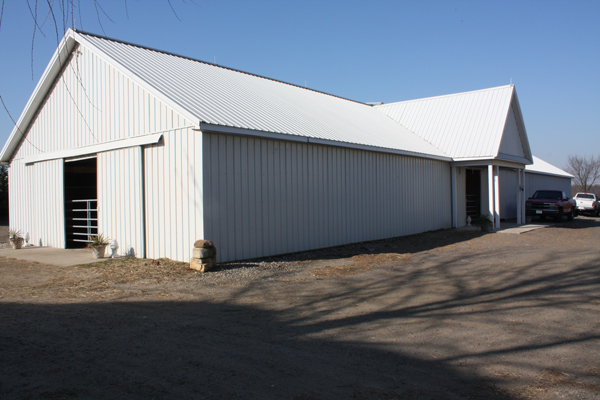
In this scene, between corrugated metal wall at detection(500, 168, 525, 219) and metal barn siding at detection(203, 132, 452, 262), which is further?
corrugated metal wall at detection(500, 168, 525, 219)

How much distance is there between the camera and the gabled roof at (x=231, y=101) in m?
10.6

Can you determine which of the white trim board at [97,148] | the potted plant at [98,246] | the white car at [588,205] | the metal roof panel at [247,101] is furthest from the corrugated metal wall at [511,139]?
the potted plant at [98,246]

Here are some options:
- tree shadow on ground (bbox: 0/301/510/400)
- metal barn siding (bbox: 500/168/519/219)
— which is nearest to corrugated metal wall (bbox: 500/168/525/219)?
metal barn siding (bbox: 500/168/519/219)

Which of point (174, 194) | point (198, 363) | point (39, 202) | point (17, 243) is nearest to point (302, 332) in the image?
point (198, 363)

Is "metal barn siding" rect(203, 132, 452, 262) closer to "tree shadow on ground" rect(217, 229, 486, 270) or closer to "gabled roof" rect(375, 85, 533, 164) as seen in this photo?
Result: "tree shadow on ground" rect(217, 229, 486, 270)

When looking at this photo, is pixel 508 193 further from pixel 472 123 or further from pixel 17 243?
pixel 17 243

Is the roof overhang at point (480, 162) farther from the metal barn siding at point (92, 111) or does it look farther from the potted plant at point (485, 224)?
the metal barn siding at point (92, 111)

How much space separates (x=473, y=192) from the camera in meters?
22.1

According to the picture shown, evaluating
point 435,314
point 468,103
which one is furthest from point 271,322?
point 468,103

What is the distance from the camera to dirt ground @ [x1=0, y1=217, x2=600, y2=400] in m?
3.69

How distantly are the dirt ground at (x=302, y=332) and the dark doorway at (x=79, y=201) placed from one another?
463 centimetres

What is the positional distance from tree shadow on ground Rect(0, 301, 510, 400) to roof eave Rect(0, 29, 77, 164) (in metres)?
Result: 9.82

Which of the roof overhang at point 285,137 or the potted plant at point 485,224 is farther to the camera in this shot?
the potted plant at point 485,224

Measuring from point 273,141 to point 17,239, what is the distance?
9.35 metres
